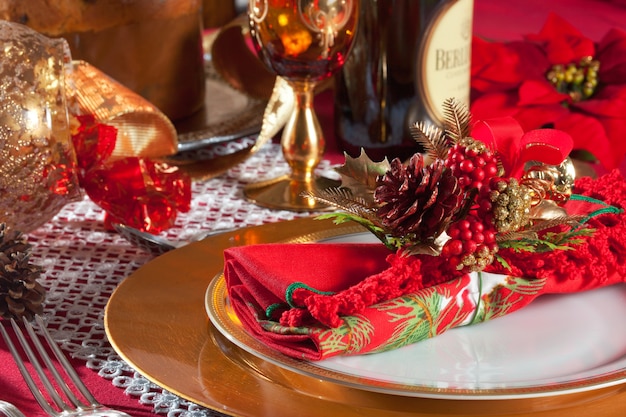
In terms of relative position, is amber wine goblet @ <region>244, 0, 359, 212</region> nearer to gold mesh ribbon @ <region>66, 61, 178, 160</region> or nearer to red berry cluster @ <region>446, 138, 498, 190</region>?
gold mesh ribbon @ <region>66, 61, 178, 160</region>

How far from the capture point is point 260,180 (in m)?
0.78

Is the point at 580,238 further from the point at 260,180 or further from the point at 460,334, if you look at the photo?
the point at 260,180

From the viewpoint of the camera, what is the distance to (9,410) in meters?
0.40

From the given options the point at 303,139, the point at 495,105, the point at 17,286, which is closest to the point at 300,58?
the point at 303,139

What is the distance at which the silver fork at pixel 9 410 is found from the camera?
40cm

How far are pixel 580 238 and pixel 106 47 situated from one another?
443 mm

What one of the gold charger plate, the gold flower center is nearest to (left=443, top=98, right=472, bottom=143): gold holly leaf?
the gold charger plate

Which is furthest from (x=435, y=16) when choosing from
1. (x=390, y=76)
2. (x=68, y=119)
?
(x=68, y=119)

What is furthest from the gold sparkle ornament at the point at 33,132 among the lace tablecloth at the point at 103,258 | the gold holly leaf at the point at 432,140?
the gold holly leaf at the point at 432,140

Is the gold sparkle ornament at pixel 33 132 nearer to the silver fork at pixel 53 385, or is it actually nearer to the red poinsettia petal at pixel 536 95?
the silver fork at pixel 53 385

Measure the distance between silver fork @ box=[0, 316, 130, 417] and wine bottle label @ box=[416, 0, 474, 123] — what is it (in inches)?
16.4

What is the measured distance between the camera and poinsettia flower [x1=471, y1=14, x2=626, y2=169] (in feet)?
2.53

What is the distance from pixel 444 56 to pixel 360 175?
0.33m

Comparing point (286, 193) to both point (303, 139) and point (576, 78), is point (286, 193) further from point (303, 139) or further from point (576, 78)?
point (576, 78)
